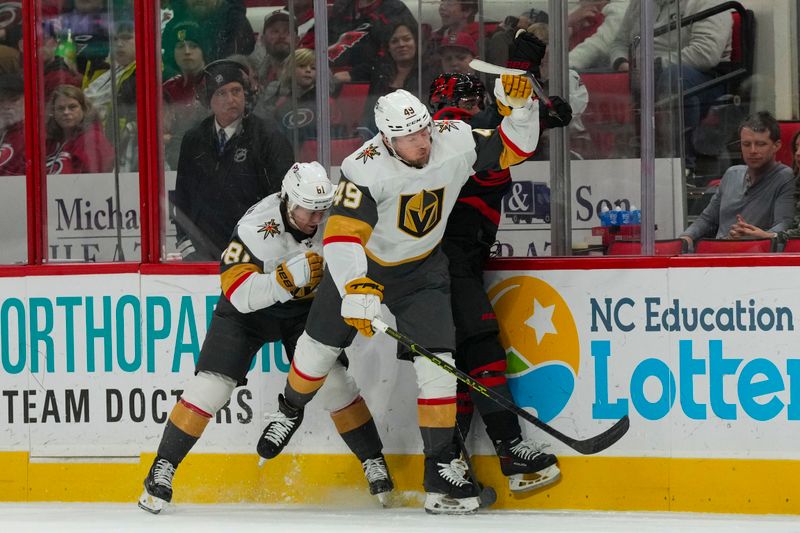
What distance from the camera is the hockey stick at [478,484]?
430cm

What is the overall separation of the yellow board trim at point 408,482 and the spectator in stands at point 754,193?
0.76 metres

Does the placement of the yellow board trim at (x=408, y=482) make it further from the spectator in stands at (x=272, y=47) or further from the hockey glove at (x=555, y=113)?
the spectator in stands at (x=272, y=47)

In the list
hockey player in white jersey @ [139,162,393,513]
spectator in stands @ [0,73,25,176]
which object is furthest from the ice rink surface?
spectator in stands @ [0,73,25,176]

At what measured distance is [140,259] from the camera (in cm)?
465

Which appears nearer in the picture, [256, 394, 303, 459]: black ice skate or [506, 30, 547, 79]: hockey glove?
[506, 30, 547, 79]: hockey glove

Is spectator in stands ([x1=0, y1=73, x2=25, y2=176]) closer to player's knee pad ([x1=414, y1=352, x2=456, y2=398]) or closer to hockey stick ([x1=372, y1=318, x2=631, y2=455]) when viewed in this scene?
hockey stick ([x1=372, y1=318, x2=631, y2=455])

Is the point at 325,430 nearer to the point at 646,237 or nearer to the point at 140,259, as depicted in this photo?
the point at 140,259

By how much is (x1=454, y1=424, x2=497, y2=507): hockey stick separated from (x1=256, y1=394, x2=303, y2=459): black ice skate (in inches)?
21.6

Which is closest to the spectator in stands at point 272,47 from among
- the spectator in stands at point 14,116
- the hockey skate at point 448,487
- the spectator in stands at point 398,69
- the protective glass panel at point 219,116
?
the protective glass panel at point 219,116

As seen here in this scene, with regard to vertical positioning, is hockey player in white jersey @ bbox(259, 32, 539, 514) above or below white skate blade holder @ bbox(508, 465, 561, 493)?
above

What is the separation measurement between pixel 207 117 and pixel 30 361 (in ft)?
3.63

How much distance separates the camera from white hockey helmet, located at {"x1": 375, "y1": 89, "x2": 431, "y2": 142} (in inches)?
158

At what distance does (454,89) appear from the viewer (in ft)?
14.2

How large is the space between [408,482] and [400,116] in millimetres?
1320
